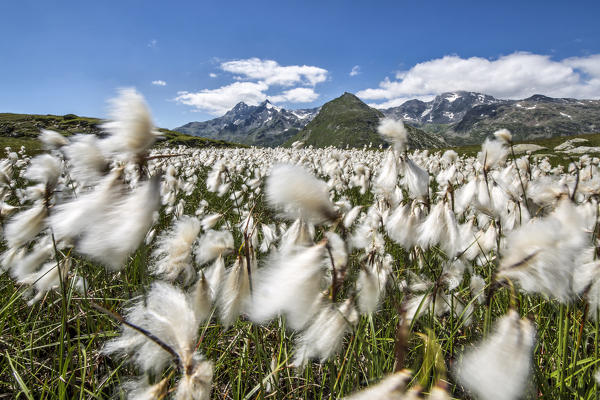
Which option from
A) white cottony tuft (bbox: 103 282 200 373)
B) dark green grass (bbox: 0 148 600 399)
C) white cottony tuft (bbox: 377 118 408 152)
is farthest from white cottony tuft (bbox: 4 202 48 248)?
white cottony tuft (bbox: 377 118 408 152)

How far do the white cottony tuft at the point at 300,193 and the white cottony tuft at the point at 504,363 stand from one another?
22.0 inches

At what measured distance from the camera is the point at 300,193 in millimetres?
962

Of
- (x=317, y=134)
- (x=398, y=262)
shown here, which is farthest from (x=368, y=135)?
(x=398, y=262)

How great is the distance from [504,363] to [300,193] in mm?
706

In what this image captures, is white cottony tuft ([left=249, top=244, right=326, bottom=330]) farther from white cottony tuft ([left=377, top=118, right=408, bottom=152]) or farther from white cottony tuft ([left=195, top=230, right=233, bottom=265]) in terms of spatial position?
white cottony tuft ([left=377, top=118, right=408, bottom=152])

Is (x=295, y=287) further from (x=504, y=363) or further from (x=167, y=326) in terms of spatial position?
(x=504, y=363)

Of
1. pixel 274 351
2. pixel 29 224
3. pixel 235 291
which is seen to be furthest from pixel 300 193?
pixel 274 351

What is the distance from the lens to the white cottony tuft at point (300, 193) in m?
0.96

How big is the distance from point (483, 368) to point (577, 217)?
760mm

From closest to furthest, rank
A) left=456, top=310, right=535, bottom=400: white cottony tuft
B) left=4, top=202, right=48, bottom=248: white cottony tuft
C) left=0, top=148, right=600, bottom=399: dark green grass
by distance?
left=456, top=310, right=535, bottom=400: white cottony tuft < left=4, top=202, right=48, bottom=248: white cottony tuft < left=0, top=148, right=600, bottom=399: dark green grass

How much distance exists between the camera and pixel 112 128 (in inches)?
40.8

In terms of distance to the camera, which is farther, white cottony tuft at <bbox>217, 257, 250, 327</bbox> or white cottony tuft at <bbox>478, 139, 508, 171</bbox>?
→ white cottony tuft at <bbox>478, 139, 508, 171</bbox>

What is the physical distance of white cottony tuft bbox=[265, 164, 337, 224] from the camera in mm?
962

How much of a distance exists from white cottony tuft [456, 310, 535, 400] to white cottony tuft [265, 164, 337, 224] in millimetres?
560
